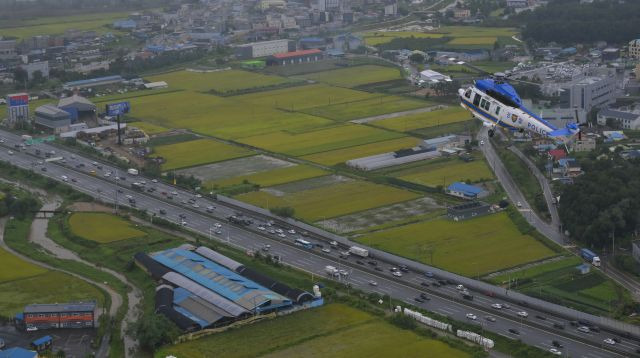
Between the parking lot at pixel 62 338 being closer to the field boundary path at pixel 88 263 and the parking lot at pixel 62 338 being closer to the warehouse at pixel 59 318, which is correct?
the warehouse at pixel 59 318

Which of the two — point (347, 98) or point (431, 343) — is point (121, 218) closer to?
point (431, 343)

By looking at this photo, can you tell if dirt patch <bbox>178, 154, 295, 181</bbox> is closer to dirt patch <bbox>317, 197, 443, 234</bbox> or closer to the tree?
dirt patch <bbox>317, 197, 443, 234</bbox>

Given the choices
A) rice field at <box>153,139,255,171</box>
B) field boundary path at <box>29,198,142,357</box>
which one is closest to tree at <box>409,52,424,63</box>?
rice field at <box>153,139,255,171</box>

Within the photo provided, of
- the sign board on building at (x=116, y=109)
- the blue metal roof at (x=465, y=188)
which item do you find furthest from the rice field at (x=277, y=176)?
the sign board on building at (x=116, y=109)

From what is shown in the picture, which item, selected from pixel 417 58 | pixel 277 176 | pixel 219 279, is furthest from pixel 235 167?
pixel 417 58

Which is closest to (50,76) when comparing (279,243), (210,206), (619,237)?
(210,206)

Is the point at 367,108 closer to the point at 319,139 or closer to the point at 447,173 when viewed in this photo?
the point at 319,139
